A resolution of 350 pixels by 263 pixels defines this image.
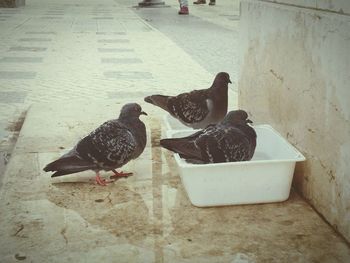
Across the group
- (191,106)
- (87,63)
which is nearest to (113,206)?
(191,106)

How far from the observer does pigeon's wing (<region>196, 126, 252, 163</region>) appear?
3223 mm

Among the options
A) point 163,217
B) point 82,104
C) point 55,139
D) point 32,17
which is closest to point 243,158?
point 163,217

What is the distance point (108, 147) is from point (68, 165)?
0.96 feet

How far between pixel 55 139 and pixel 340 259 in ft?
9.04

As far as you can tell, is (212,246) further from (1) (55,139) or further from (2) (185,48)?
(2) (185,48)

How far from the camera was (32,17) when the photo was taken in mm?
15477

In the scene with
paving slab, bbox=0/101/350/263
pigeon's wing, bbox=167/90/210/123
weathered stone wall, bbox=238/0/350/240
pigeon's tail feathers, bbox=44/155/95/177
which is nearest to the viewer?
paving slab, bbox=0/101/350/263

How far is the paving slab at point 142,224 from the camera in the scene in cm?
270

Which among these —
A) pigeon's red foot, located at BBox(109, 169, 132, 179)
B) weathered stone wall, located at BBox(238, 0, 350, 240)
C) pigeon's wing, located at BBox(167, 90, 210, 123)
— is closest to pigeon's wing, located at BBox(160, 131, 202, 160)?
pigeon's red foot, located at BBox(109, 169, 132, 179)

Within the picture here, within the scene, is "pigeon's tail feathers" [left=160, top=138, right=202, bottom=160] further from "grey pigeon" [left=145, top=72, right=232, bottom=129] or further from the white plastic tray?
"grey pigeon" [left=145, top=72, right=232, bottom=129]

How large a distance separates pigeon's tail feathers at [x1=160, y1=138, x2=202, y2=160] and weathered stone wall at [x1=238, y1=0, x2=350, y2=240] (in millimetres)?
734

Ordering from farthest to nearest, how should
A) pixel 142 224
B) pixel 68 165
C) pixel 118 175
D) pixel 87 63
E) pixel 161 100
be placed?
pixel 87 63, pixel 161 100, pixel 118 175, pixel 68 165, pixel 142 224

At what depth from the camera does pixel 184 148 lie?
3271mm

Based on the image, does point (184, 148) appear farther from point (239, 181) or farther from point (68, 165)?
point (68, 165)
